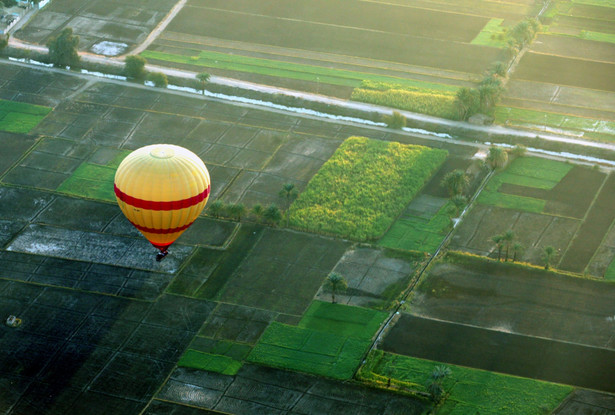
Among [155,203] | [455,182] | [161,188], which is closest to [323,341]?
[155,203]

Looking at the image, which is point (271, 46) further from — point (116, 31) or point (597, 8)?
point (597, 8)

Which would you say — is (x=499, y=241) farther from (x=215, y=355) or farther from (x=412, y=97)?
(x=412, y=97)

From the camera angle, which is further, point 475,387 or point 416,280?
point 416,280

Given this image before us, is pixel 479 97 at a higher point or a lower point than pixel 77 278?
higher

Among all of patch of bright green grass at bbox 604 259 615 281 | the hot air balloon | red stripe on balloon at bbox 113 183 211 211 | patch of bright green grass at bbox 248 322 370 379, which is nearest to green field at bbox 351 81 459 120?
patch of bright green grass at bbox 604 259 615 281

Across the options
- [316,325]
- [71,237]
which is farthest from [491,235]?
[71,237]
